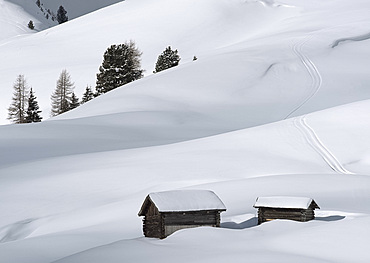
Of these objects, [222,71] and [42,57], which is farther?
[42,57]

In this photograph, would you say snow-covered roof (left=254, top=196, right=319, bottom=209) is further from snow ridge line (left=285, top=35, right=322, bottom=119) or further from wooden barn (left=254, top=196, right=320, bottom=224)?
snow ridge line (left=285, top=35, right=322, bottom=119)

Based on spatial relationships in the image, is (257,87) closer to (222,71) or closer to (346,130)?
(222,71)

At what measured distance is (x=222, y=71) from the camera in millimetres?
58094

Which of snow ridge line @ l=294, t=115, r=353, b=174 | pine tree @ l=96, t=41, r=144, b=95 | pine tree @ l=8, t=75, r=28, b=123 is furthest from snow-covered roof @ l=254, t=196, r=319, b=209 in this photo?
pine tree @ l=8, t=75, r=28, b=123

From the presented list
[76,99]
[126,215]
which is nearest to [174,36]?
[76,99]

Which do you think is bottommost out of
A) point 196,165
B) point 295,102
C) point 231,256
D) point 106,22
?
point 231,256

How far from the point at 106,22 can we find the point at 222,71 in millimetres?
53888

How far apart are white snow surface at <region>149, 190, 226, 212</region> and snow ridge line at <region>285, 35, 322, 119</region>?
30.6 metres

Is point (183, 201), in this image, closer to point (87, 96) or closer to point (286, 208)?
point (286, 208)

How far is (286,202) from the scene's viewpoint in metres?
18.4

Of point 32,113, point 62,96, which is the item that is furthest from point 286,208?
point 62,96

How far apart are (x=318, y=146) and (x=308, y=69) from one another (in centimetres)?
3013

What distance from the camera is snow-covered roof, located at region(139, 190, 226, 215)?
16353mm

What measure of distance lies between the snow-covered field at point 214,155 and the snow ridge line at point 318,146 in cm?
11
